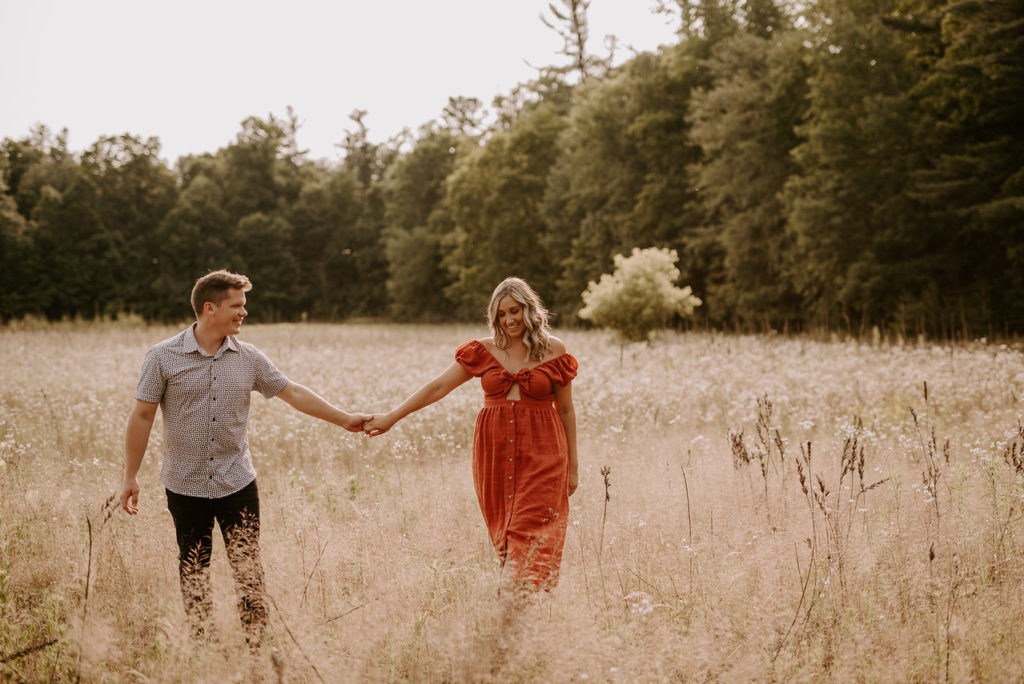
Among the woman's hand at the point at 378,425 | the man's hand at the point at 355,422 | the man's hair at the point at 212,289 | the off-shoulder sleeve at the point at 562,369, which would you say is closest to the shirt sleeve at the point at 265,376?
the man's hair at the point at 212,289

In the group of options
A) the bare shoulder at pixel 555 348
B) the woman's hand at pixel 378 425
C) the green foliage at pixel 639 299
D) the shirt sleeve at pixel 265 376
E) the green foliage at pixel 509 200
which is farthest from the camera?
A: the green foliage at pixel 509 200

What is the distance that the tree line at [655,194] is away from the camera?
2023 cm

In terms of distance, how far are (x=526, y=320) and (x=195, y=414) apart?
1.92 metres

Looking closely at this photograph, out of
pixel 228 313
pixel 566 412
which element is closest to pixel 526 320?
pixel 566 412

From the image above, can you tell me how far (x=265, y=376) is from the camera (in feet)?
13.8

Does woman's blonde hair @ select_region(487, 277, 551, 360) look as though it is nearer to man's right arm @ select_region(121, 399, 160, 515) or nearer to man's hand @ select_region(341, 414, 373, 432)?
man's hand @ select_region(341, 414, 373, 432)

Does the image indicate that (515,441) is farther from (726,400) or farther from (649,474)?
(726,400)

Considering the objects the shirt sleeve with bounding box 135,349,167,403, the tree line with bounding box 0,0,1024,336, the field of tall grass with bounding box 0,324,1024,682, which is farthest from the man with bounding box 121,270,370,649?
the tree line with bounding box 0,0,1024,336

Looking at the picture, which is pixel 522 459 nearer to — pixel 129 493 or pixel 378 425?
pixel 378 425

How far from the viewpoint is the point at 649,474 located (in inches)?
251

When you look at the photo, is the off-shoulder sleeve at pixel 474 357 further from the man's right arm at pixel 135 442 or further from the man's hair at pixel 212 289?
the man's right arm at pixel 135 442

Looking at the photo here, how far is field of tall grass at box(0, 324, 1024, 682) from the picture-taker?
3330 millimetres

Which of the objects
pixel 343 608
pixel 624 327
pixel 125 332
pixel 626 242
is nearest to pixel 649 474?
pixel 343 608

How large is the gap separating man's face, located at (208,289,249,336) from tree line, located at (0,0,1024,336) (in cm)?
1857
